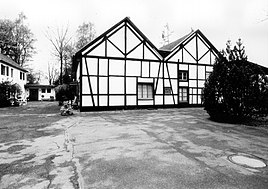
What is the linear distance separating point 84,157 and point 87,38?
1233 inches

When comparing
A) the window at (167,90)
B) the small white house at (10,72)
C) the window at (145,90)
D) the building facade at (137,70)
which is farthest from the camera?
the small white house at (10,72)

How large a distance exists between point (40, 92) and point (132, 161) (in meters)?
40.7

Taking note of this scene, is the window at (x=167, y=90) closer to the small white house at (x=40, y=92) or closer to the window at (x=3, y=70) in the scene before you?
the window at (x=3, y=70)

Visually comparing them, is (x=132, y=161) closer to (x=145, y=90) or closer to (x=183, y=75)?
(x=145, y=90)

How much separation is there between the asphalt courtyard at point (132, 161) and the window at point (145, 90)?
922 cm

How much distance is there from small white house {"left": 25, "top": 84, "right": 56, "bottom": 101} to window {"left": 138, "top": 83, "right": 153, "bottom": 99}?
2957 cm

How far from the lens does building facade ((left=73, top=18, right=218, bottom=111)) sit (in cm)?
1425

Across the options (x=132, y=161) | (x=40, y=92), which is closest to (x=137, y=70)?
(x=132, y=161)

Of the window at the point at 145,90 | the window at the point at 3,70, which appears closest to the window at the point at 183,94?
the window at the point at 145,90

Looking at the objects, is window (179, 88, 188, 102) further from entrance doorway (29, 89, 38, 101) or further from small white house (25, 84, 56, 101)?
entrance doorway (29, 89, 38, 101)

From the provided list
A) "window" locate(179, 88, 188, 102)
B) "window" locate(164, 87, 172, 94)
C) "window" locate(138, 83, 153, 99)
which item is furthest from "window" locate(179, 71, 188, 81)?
"window" locate(138, 83, 153, 99)

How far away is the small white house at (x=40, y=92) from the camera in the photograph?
1498 inches

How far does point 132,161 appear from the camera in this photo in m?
4.21

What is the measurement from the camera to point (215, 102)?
387 inches
